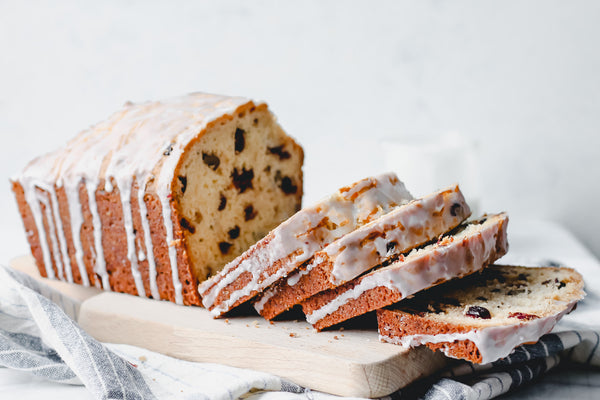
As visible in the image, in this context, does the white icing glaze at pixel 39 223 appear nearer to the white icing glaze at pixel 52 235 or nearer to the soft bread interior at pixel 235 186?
the white icing glaze at pixel 52 235

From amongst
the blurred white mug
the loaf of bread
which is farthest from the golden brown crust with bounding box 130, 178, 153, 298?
the blurred white mug

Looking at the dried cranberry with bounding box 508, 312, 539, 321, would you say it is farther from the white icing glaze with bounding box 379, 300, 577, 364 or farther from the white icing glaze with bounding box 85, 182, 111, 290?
the white icing glaze with bounding box 85, 182, 111, 290

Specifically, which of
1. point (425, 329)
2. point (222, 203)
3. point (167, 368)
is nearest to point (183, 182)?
point (222, 203)

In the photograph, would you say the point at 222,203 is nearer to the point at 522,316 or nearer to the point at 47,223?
the point at 47,223

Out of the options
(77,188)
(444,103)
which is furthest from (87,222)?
(444,103)

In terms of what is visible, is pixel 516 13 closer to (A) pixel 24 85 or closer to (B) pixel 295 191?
(B) pixel 295 191

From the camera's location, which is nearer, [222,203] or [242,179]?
[222,203]
